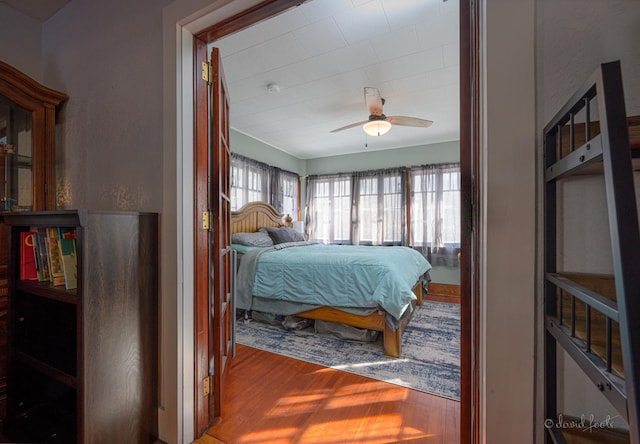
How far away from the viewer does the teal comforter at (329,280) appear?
7.90 feet

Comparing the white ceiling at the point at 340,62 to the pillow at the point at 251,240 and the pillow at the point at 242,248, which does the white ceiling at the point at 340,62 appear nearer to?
the pillow at the point at 251,240

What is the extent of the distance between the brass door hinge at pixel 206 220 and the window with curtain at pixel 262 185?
286 centimetres

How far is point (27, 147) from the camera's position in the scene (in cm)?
174

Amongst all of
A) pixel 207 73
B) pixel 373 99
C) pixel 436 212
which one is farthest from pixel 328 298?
pixel 436 212

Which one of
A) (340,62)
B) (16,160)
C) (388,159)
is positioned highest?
(340,62)

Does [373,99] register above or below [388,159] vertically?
above

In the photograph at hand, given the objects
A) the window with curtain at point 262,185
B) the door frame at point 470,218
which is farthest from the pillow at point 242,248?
the door frame at point 470,218

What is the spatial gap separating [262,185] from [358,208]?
1953 millimetres

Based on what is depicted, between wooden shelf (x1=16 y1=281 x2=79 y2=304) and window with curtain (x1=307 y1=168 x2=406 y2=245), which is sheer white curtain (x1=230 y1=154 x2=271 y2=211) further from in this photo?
wooden shelf (x1=16 y1=281 x2=79 y2=304)

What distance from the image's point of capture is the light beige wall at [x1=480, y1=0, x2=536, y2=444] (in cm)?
72

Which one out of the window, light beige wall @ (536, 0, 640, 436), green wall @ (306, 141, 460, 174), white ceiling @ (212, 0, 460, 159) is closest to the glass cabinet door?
white ceiling @ (212, 0, 460, 159)

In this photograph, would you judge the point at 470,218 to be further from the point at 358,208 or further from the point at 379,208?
the point at 358,208

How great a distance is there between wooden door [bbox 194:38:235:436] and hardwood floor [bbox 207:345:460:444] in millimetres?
225

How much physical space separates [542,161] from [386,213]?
15.1 feet
